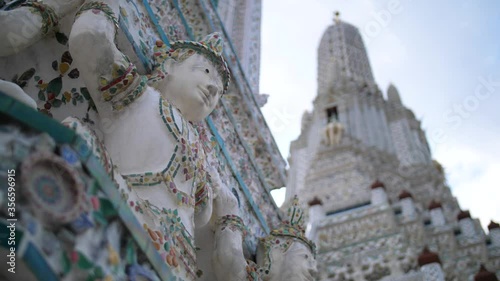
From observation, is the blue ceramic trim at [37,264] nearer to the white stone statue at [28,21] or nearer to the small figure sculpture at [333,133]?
the white stone statue at [28,21]

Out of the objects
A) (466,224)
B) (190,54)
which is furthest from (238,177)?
(466,224)

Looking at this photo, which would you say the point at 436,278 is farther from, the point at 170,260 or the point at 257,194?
the point at 170,260

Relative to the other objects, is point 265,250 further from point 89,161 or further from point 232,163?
point 89,161

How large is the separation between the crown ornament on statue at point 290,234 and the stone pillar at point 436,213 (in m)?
10.5

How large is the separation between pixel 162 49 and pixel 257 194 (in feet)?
4.63

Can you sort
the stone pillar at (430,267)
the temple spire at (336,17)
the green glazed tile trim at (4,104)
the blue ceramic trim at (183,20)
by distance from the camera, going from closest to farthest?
the green glazed tile trim at (4,104) → the blue ceramic trim at (183,20) → the stone pillar at (430,267) → the temple spire at (336,17)

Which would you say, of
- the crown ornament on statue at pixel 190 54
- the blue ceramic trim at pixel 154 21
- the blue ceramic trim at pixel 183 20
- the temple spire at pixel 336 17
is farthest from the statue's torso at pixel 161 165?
the temple spire at pixel 336 17

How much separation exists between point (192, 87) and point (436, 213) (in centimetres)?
1164

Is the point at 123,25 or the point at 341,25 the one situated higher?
the point at 341,25

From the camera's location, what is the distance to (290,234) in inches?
135

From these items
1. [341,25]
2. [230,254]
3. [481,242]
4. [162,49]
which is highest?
[341,25]

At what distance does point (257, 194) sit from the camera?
4387 mm

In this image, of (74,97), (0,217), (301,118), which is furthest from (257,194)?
(301,118)

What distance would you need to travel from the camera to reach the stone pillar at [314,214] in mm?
13617
